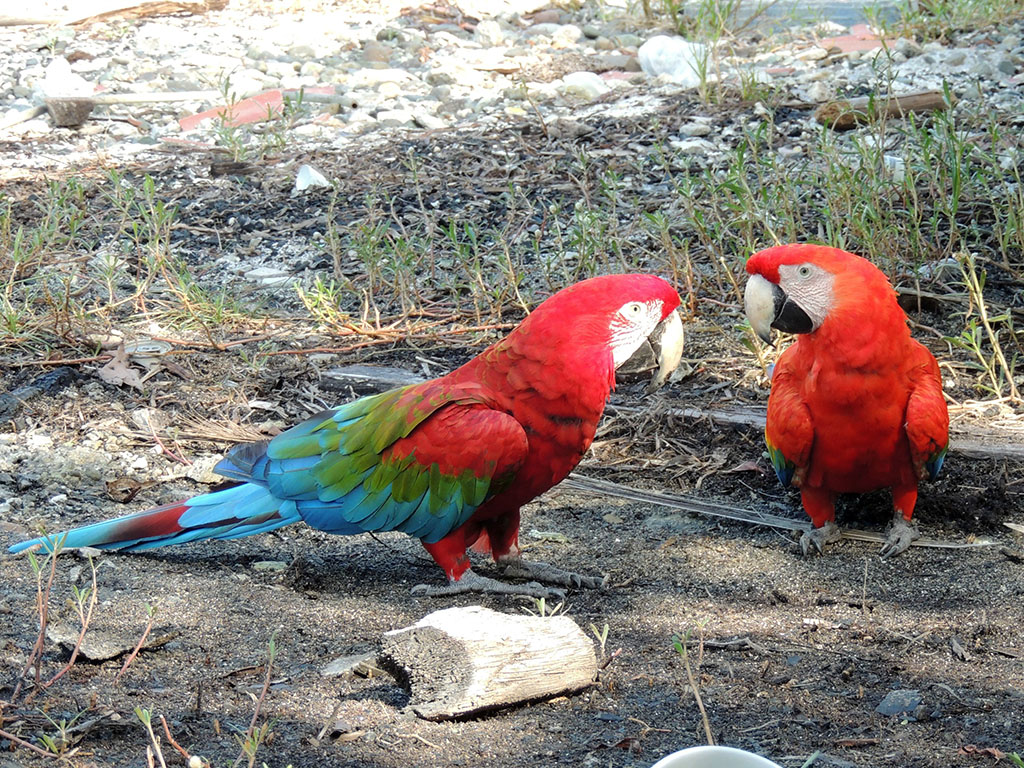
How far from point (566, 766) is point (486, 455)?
83cm

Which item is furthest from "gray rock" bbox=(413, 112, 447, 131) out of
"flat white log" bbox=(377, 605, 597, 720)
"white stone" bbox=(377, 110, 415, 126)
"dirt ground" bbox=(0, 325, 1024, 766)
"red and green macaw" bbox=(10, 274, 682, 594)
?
"flat white log" bbox=(377, 605, 597, 720)

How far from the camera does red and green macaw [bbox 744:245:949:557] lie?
2.57 m

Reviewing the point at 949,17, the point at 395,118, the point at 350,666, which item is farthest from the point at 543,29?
the point at 350,666

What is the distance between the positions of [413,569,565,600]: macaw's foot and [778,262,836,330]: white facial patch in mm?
928

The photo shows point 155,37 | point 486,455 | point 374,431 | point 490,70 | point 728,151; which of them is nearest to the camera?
point 486,455

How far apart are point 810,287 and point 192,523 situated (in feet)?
5.35

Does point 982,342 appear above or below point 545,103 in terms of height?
below

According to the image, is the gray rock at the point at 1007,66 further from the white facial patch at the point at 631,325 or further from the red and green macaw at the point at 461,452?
the white facial patch at the point at 631,325

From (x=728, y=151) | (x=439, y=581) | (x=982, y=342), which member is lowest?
(x=439, y=581)

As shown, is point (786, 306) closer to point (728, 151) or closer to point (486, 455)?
point (486, 455)

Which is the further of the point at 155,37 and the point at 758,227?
the point at 155,37

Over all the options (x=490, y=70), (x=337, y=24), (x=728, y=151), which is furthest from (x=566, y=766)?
(x=337, y=24)

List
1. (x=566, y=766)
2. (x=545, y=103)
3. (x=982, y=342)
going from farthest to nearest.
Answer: (x=545, y=103), (x=982, y=342), (x=566, y=766)

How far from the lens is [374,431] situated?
258 centimetres
